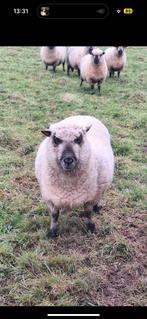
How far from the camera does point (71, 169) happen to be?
402 centimetres

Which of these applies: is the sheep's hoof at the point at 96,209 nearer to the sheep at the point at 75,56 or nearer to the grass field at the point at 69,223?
the grass field at the point at 69,223

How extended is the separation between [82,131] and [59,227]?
892mm

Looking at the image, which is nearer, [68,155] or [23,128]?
[68,155]

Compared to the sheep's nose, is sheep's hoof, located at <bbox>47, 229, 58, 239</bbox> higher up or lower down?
lower down

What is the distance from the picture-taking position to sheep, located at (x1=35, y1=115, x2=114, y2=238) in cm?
396

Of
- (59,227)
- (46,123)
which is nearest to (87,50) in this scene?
(46,123)

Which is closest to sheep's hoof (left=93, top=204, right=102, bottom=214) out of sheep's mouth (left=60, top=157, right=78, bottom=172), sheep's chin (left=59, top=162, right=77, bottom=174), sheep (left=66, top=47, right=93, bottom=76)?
sheep's chin (left=59, top=162, right=77, bottom=174)

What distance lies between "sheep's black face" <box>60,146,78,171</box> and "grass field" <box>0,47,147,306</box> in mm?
683

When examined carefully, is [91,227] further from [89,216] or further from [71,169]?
[71,169]

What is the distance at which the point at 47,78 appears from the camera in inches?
361

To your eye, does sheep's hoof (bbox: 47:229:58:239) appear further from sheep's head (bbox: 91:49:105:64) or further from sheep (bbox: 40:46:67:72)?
sheep (bbox: 40:46:67:72)
